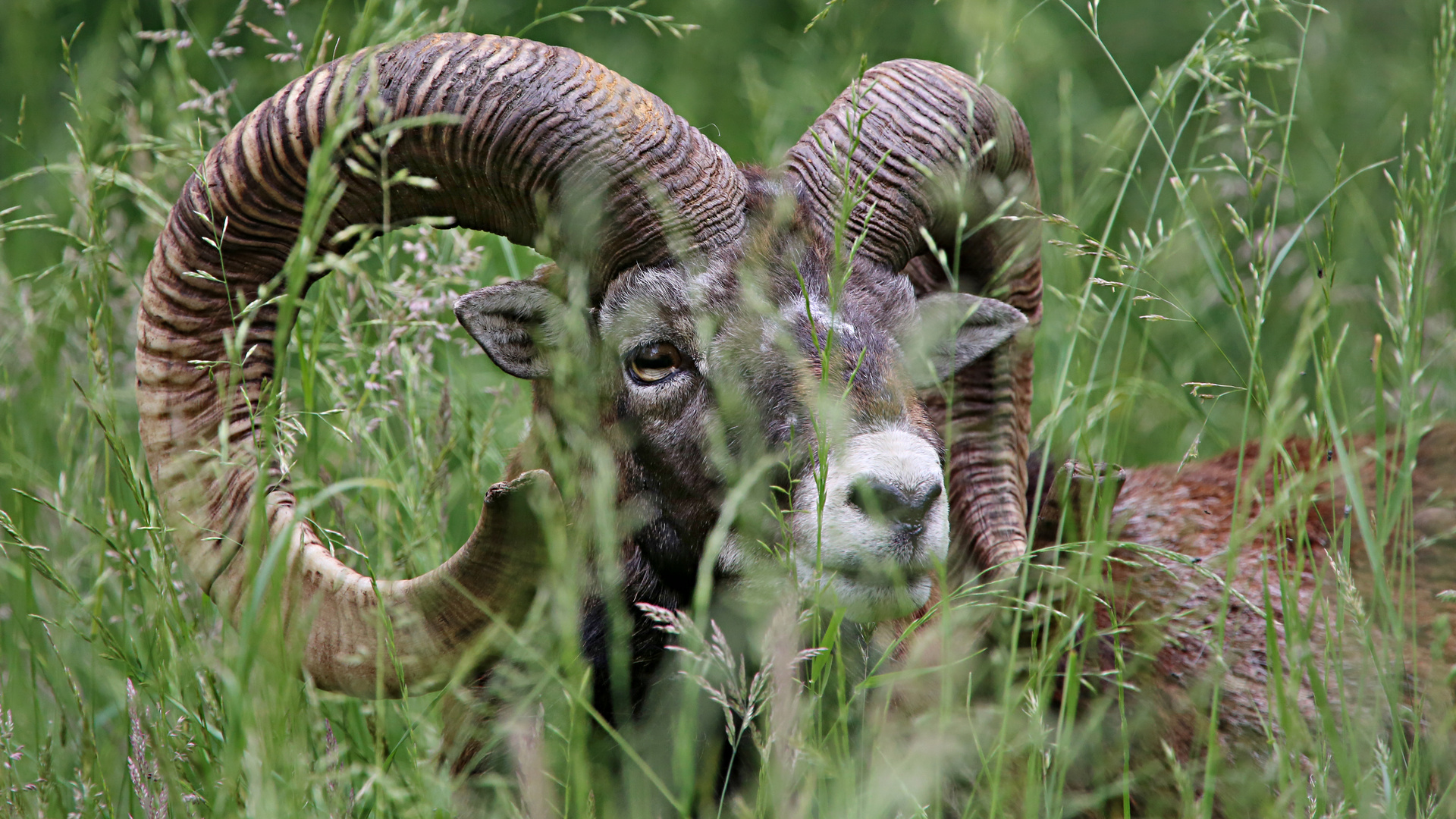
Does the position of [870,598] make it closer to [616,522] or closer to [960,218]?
[616,522]

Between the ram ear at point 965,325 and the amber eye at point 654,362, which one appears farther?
the ram ear at point 965,325

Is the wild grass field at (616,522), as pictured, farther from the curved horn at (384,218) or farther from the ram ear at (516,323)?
the ram ear at (516,323)

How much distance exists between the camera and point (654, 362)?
317cm

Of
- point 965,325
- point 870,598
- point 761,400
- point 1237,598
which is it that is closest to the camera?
point 870,598

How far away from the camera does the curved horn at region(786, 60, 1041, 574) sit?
11.1ft

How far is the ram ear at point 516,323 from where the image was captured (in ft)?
10.5

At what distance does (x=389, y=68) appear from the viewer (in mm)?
2926

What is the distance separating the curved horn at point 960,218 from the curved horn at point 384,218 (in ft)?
1.24

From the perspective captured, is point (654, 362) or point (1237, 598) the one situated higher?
point (654, 362)

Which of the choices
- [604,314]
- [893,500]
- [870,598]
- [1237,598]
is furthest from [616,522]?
[1237,598]

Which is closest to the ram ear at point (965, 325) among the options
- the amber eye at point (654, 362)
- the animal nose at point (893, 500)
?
the amber eye at point (654, 362)

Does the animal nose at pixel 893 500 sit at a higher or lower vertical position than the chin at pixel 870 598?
higher

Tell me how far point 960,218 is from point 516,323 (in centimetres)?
122

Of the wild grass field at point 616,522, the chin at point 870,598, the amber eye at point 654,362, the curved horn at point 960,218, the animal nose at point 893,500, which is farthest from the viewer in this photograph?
the curved horn at point 960,218
